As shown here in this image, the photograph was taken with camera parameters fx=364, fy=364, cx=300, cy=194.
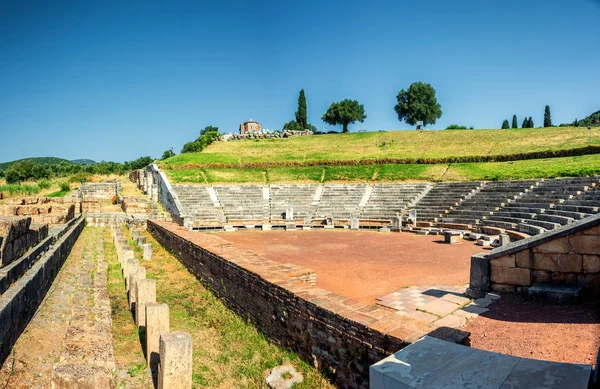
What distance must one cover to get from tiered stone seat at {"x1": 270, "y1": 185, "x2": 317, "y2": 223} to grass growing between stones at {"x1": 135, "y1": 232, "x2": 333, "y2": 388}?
1692 cm

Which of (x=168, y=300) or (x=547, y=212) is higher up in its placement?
(x=547, y=212)

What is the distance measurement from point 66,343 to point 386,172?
1171 inches

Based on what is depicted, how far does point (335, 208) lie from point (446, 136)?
2638cm

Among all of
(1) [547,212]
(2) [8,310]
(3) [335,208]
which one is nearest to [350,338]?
(2) [8,310]

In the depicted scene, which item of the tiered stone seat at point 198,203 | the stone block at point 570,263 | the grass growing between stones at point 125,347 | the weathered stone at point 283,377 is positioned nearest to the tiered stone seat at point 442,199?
the tiered stone seat at point 198,203

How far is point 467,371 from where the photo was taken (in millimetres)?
2641

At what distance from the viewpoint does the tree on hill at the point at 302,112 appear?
75.4 meters

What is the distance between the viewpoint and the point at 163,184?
29.9m

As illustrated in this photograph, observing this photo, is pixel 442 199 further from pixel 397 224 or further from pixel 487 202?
pixel 397 224

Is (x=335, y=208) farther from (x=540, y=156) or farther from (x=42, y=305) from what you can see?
(x=42, y=305)

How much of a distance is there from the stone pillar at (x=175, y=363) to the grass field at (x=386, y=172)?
24005 millimetres

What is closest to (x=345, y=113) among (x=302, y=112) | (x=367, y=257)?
(x=302, y=112)

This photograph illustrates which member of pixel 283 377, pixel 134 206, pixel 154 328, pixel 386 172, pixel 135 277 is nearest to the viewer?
pixel 283 377

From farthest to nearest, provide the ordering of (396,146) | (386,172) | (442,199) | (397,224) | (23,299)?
(396,146) → (386,172) → (442,199) → (397,224) → (23,299)
